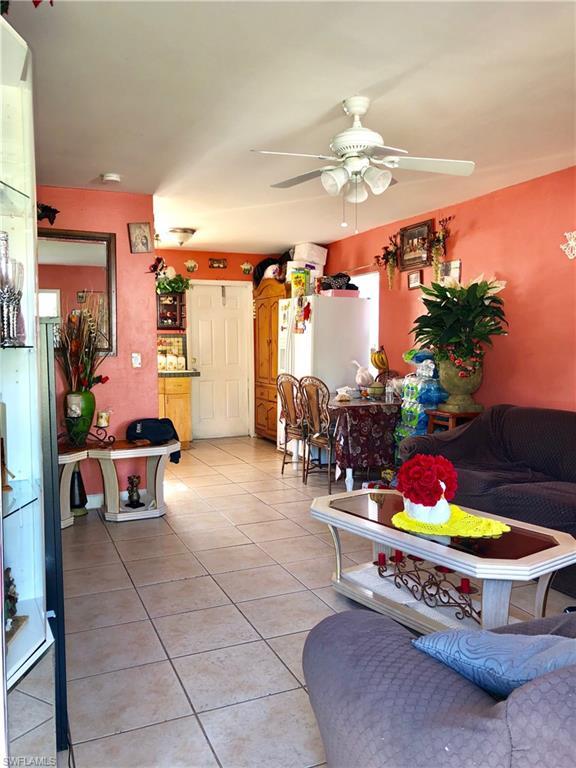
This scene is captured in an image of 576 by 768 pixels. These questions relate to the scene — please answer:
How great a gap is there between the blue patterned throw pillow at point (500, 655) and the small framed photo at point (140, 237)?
13.1 feet

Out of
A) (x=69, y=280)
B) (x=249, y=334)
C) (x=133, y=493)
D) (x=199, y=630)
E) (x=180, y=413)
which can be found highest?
(x=69, y=280)

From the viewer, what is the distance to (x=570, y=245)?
12.9 ft

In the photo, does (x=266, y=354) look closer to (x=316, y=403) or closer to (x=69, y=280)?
(x=316, y=403)

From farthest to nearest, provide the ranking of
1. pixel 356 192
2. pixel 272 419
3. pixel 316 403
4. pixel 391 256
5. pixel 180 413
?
pixel 272 419, pixel 180 413, pixel 391 256, pixel 316 403, pixel 356 192

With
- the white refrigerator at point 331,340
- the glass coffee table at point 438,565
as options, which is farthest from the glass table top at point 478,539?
the white refrigerator at point 331,340

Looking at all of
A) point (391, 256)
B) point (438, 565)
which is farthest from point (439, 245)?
point (438, 565)

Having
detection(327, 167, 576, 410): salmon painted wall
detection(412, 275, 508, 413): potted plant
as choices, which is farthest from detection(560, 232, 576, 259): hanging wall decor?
detection(412, 275, 508, 413): potted plant

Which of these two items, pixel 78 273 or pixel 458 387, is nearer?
pixel 458 387

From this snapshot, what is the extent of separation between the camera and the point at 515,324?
439 centimetres

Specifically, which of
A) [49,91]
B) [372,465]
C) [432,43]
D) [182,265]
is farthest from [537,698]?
[182,265]

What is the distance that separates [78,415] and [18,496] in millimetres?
2653

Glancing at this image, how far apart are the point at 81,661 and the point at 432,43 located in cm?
285

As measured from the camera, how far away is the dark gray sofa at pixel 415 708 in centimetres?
85

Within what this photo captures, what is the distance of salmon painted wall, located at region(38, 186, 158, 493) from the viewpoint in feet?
14.8
